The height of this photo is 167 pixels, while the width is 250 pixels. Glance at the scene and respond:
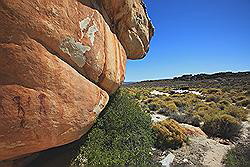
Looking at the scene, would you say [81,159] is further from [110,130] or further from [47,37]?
[47,37]

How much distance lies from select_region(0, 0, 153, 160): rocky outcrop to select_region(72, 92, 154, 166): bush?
2.09 meters

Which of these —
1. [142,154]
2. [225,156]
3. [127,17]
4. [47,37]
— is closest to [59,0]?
[47,37]

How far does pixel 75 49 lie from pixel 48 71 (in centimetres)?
93

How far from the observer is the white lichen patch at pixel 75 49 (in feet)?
18.0


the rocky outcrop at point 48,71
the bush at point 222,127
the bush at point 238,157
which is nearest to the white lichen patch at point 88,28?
the rocky outcrop at point 48,71

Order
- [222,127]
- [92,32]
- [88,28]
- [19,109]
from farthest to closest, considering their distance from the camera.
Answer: [222,127]
[92,32]
[88,28]
[19,109]

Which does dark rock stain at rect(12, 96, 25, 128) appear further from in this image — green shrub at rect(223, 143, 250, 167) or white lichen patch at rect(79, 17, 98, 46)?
green shrub at rect(223, 143, 250, 167)

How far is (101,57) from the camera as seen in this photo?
6.52m

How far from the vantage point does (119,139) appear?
29.9 feet

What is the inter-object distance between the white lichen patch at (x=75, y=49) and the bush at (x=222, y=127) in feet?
34.9

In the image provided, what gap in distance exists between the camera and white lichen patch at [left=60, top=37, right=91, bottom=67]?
550cm

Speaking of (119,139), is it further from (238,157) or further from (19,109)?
(238,157)

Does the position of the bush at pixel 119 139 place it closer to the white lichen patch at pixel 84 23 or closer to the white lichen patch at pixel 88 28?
the white lichen patch at pixel 88 28

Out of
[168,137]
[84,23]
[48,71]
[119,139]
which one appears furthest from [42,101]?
[168,137]
